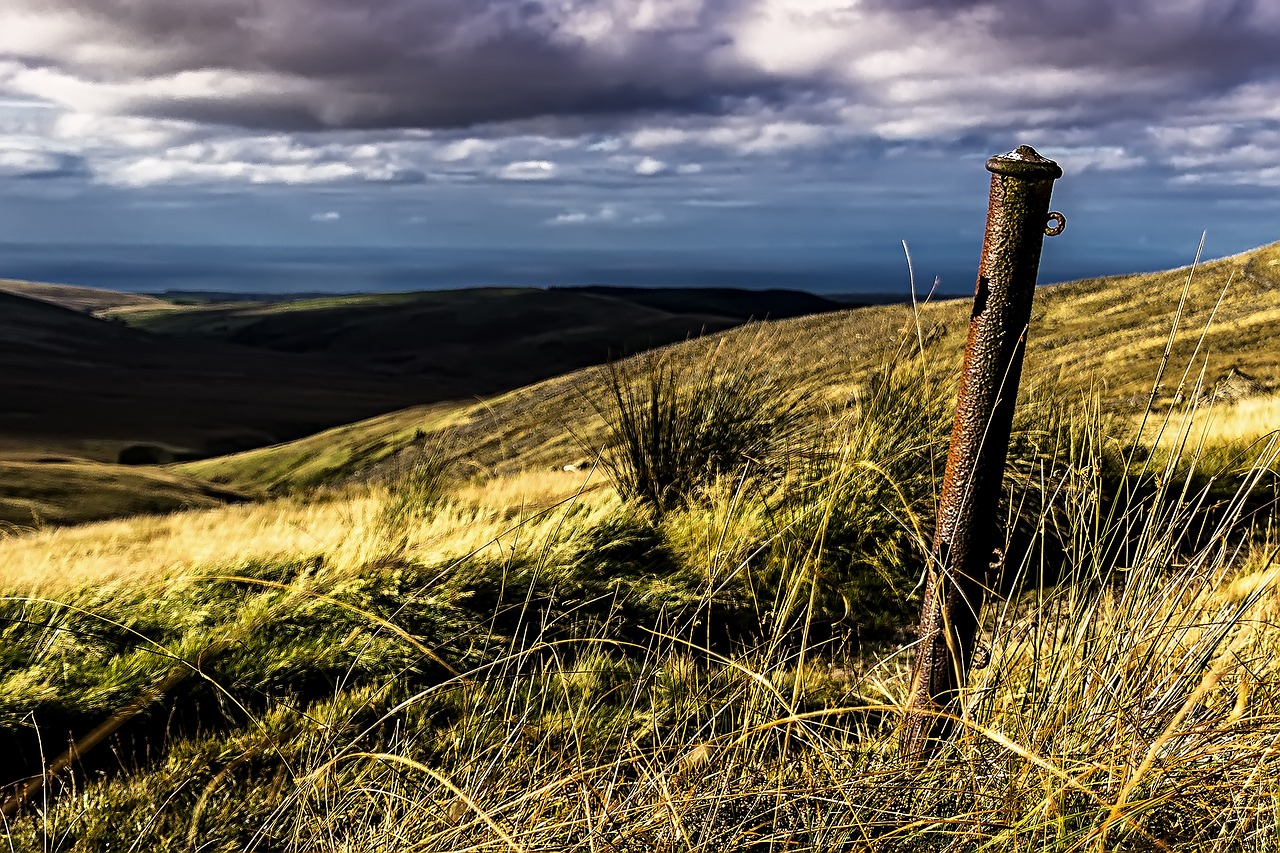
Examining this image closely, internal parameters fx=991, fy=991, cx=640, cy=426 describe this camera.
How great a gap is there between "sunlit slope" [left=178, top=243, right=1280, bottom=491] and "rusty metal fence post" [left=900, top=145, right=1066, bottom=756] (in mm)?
3078

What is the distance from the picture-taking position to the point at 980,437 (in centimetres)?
263

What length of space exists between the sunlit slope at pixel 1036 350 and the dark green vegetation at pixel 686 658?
0.81 metres

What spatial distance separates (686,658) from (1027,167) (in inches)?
92.0

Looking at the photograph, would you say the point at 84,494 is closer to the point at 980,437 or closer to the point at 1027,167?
the point at 980,437

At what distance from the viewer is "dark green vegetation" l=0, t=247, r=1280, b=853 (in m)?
2.19

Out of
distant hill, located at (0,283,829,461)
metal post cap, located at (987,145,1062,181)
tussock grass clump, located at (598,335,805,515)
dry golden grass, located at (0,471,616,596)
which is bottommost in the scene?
distant hill, located at (0,283,829,461)

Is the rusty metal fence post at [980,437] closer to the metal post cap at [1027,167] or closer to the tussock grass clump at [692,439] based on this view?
the metal post cap at [1027,167]

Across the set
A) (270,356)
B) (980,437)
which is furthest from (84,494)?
(270,356)

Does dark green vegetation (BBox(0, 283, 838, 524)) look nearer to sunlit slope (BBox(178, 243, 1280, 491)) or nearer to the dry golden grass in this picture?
sunlit slope (BBox(178, 243, 1280, 491))

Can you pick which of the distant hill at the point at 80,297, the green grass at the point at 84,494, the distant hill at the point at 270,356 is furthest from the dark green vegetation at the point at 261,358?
the distant hill at the point at 80,297

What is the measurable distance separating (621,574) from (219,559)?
2.00m

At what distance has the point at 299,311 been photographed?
143 m

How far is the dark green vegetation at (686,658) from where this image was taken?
7.20ft

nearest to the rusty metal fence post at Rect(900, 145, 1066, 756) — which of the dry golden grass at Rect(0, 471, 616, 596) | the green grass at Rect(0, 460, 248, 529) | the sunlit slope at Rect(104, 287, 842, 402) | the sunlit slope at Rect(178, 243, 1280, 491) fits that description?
the dry golden grass at Rect(0, 471, 616, 596)
